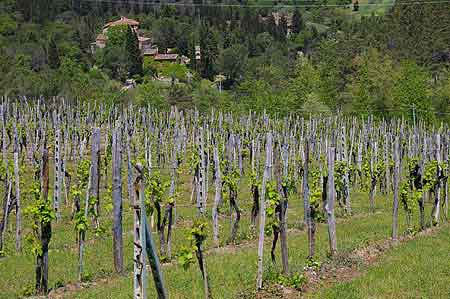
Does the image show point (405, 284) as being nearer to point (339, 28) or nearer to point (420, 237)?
point (420, 237)

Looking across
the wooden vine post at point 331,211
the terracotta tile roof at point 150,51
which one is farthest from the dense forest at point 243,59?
the wooden vine post at point 331,211

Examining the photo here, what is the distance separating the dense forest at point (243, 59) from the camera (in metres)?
61.2

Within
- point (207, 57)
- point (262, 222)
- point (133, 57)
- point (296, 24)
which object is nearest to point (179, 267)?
point (262, 222)

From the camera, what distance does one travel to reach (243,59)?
115 meters

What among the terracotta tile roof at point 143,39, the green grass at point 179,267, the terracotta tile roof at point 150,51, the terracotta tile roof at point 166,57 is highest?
the terracotta tile roof at point 143,39

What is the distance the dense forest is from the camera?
61.2 m

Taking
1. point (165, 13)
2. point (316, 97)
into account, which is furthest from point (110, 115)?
point (165, 13)

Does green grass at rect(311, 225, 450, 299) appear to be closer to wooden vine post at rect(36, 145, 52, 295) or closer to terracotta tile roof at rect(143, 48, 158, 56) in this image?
wooden vine post at rect(36, 145, 52, 295)

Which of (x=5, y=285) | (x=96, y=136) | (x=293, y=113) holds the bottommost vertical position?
(x=293, y=113)

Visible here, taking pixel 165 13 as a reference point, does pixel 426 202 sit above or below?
below

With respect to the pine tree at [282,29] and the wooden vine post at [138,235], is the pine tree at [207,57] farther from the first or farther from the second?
the wooden vine post at [138,235]

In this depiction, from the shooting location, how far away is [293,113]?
197 ft

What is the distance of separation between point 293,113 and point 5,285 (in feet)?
165

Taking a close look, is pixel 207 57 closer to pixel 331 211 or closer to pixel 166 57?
pixel 166 57
